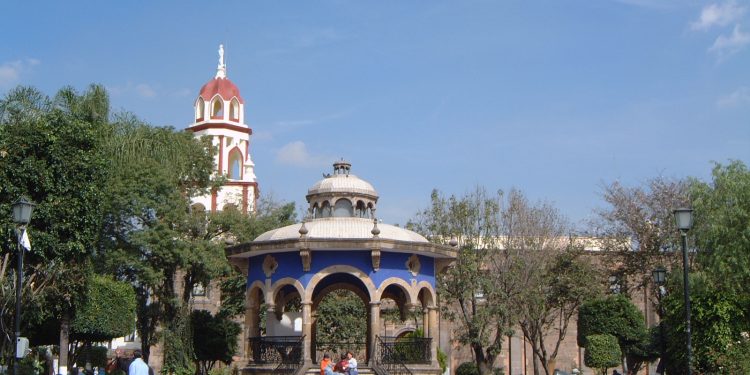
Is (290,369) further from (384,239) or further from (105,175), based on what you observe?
(105,175)

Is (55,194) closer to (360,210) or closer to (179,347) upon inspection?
(360,210)

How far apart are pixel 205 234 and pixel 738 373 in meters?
21.0

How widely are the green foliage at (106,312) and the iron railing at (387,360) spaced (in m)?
10.2

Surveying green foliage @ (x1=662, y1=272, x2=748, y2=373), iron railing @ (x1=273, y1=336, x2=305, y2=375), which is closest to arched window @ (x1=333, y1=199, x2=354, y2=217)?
iron railing @ (x1=273, y1=336, x2=305, y2=375)

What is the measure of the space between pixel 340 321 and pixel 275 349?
22.4 metres

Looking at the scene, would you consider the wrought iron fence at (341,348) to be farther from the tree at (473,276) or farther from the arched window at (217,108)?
the arched window at (217,108)

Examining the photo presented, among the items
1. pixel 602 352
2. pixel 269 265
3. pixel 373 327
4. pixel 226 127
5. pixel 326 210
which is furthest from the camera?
pixel 226 127

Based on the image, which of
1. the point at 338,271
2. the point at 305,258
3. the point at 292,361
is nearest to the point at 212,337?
the point at 292,361

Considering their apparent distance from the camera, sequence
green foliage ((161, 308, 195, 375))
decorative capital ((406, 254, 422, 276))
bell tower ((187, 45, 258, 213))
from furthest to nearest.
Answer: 1. bell tower ((187, 45, 258, 213))
2. green foliage ((161, 308, 195, 375))
3. decorative capital ((406, 254, 422, 276))

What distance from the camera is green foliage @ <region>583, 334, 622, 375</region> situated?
39031 mm

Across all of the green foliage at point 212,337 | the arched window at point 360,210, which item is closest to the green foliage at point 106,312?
the green foliage at point 212,337

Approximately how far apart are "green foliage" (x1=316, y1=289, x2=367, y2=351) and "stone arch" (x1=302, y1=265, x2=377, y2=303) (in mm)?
22382

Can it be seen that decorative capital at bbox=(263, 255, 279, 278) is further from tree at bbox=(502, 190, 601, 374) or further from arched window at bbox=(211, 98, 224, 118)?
arched window at bbox=(211, 98, 224, 118)

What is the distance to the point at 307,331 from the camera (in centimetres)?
2588
